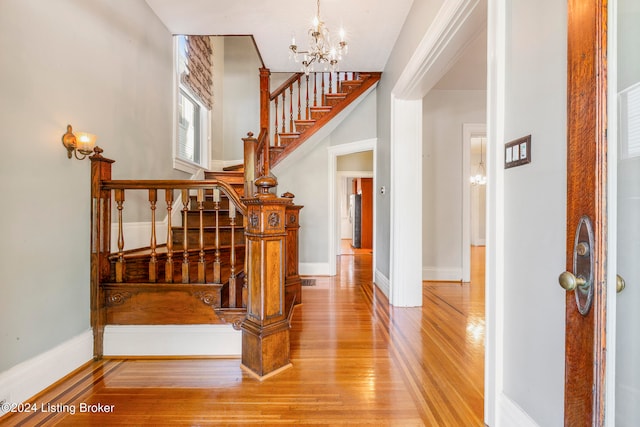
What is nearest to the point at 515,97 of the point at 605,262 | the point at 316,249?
the point at 605,262

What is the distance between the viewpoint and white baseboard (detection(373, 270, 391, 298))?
134 inches

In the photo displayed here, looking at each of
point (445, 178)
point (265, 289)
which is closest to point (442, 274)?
Answer: point (445, 178)

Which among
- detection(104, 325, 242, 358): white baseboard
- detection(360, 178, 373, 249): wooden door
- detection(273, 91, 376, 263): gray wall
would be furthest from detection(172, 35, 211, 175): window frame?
detection(360, 178, 373, 249): wooden door

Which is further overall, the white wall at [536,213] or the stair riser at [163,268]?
the stair riser at [163,268]

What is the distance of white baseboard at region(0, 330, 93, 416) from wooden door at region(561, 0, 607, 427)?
2451mm

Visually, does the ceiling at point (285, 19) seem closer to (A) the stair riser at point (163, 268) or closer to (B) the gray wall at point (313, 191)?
(B) the gray wall at point (313, 191)

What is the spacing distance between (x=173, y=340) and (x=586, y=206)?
238cm

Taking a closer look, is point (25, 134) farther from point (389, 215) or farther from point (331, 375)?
point (389, 215)

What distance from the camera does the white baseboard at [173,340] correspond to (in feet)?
6.63

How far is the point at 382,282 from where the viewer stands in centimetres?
365

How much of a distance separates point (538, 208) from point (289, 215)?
92.7 inches

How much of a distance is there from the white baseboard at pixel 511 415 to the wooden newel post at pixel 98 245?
250 centimetres

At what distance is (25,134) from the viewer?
1.58 meters


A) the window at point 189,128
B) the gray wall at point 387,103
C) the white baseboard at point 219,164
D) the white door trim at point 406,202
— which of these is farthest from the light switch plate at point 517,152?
the white baseboard at point 219,164
